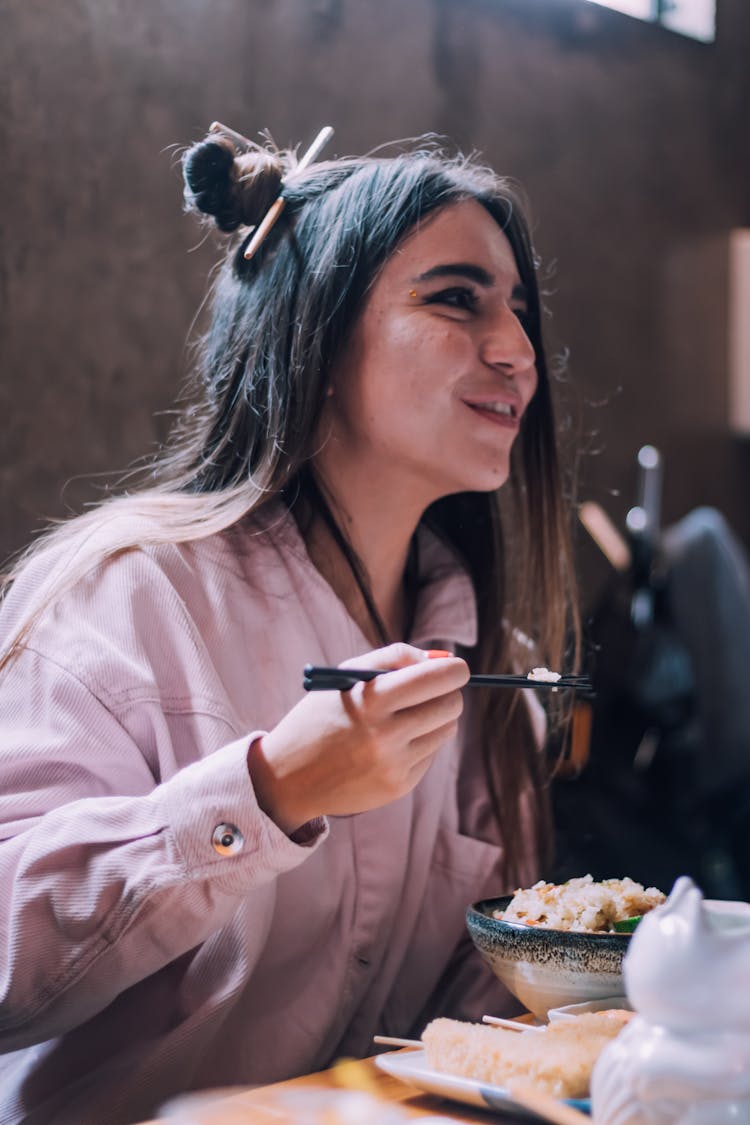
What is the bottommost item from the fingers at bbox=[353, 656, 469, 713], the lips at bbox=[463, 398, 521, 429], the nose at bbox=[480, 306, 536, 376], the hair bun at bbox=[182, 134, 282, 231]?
the fingers at bbox=[353, 656, 469, 713]

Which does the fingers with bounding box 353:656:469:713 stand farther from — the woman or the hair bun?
the hair bun

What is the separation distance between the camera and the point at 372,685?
36.2 inches

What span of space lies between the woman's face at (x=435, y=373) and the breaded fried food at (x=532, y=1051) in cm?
71

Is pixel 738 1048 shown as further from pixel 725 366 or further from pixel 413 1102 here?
pixel 725 366

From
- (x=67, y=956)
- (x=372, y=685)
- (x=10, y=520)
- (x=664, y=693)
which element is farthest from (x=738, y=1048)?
(x=664, y=693)

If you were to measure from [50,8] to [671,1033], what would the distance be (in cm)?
181

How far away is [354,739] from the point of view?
93cm

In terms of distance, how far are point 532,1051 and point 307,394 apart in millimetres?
844

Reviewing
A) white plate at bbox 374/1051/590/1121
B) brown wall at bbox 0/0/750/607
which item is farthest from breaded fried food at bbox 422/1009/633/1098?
brown wall at bbox 0/0/750/607

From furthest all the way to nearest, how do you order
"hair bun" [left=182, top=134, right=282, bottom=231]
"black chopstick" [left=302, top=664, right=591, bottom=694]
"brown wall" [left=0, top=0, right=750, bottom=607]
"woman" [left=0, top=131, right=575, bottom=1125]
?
"brown wall" [left=0, top=0, right=750, bottom=607]
"hair bun" [left=182, top=134, right=282, bottom=231]
"woman" [left=0, top=131, right=575, bottom=1125]
"black chopstick" [left=302, top=664, right=591, bottom=694]

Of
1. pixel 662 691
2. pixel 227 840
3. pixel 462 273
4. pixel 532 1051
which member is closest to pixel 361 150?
pixel 462 273

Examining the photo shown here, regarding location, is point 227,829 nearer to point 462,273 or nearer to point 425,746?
point 425,746

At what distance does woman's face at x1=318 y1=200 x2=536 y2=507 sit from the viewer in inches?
54.5

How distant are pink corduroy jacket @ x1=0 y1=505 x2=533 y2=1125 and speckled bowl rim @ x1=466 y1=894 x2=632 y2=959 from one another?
175mm
